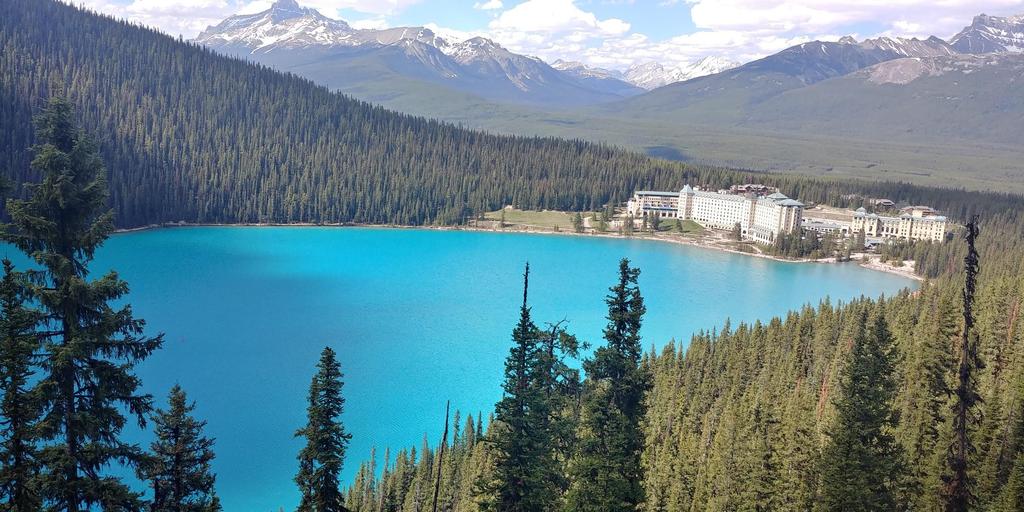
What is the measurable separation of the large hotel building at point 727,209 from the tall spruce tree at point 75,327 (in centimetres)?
11545

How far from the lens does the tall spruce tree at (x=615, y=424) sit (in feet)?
44.6

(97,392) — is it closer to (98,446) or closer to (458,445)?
(98,446)

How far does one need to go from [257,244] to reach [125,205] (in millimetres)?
19677

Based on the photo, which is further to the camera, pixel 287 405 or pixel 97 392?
pixel 287 405

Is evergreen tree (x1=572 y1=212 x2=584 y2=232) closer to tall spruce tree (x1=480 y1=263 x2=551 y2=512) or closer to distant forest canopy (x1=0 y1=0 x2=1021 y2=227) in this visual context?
distant forest canopy (x1=0 y1=0 x2=1021 y2=227)

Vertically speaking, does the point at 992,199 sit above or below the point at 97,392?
above

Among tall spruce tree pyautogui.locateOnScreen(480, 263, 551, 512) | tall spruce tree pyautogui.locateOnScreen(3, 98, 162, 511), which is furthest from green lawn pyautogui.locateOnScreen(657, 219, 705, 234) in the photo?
tall spruce tree pyautogui.locateOnScreen(3, 98, 162, 511)

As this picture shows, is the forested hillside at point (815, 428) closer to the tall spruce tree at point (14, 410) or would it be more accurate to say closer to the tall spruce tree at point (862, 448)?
the tall spruce tree at point (862, 448)

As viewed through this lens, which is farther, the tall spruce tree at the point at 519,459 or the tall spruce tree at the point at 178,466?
the tall spruce tree at the point at 519,459

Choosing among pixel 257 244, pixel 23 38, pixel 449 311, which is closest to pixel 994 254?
pixel 449 311

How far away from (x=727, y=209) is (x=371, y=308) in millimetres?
82580

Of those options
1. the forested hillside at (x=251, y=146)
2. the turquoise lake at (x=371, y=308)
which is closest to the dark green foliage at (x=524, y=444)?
the turquoise lake at (x=371, y=308)

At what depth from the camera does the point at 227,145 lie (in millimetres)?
135500

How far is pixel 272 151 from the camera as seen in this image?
457 ft
